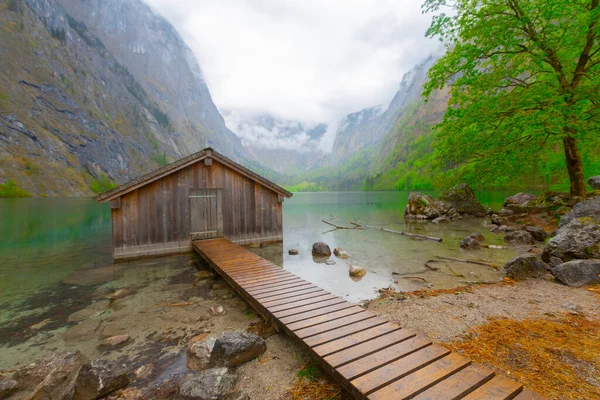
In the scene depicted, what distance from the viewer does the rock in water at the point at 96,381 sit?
3996mm

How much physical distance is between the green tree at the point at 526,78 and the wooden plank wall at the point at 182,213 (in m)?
13.3

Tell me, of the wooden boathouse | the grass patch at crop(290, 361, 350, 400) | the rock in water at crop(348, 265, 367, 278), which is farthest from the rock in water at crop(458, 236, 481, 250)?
the grass patch at crop(290, 361, 350, 400)

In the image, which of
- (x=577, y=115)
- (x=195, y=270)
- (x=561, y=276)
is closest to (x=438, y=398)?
(x=561, y=276)

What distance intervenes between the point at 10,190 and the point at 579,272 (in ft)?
314

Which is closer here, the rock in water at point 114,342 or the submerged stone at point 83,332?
the rock in water at point 114,342

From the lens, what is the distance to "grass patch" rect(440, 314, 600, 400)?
366 cm

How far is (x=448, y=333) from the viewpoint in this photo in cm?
557

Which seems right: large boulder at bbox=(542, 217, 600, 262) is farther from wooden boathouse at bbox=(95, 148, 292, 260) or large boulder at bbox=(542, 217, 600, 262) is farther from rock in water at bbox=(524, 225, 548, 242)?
wooden boathouse at bbox=(95, 148, 292, 260)

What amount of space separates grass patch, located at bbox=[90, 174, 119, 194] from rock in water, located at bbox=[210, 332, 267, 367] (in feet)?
348

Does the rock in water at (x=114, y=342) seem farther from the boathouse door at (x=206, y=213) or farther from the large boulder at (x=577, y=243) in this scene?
the large boulder at (x=577, y=243)

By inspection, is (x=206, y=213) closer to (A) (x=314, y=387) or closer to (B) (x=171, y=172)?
(B) (x=171, y=172)

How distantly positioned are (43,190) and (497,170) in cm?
9963

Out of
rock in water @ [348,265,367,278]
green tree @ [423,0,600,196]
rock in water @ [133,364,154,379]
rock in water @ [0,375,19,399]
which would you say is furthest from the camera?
green tree @ [423,0,600,196]

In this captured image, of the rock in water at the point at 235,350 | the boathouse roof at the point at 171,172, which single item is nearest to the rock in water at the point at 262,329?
the rock in water at the point at 235,350
